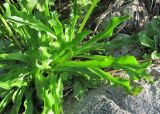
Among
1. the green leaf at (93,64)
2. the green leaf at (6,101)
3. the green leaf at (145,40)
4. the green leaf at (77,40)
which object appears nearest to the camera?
the green leaf at (93,64)

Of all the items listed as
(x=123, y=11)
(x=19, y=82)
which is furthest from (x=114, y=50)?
(x=19, y=82)

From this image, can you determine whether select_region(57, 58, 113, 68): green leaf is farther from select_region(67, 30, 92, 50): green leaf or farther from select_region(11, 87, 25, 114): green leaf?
select_region(11, 87, 25, 114): green leaf

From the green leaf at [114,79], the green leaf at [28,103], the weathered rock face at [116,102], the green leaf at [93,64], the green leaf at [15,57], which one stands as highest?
the green leaf at [15,57]

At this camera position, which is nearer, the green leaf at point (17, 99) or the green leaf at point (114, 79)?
the green leaf at point (114, 79)

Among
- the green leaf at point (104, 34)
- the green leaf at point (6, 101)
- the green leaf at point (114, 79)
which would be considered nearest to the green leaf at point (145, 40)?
the green leaf at point (104, 34)

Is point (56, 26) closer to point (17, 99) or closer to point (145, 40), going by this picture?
point (17, 99)

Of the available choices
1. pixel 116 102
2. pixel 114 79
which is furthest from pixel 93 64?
pixel 116 102

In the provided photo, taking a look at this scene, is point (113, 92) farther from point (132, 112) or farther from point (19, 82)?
point (19, 82)

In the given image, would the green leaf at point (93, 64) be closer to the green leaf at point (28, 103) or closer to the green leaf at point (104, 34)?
the green leaf at point (104, 34)
